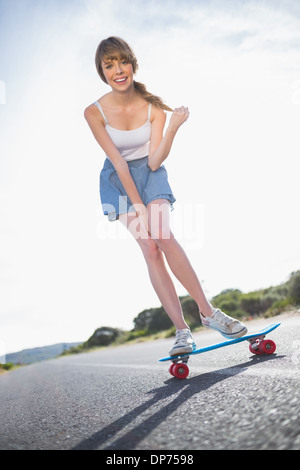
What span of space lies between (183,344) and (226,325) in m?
0.33

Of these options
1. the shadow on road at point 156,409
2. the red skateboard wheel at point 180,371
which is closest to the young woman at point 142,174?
the red skateboard wheel at point 180,371

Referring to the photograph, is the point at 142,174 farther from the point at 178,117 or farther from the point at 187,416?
the point at 187,416

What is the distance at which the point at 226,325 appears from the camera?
2840 mm

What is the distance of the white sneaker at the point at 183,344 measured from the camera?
2.73 m

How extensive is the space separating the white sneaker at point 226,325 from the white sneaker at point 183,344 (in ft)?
0.59

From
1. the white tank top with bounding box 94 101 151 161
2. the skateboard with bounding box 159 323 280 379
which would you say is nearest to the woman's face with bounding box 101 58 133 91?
the white tank top with bounding box 94 101 151 161

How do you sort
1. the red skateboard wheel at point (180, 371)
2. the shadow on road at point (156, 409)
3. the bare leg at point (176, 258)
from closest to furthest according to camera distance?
the shadow on road at point (156, 409) < the red skateboard wheel at point (180, 371) < the bare leg at point (176, 258)

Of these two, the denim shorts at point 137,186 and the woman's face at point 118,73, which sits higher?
the woman's face at point 118,73

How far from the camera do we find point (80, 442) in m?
1.53

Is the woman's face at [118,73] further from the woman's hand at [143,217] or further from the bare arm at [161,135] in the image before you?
the woman's hand at [143,217]

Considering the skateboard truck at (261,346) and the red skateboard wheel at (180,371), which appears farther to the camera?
the skateboard truck at (261,346)

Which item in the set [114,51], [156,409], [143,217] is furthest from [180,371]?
[114,51]

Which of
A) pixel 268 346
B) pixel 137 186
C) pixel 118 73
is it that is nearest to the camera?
pixel 268 346
